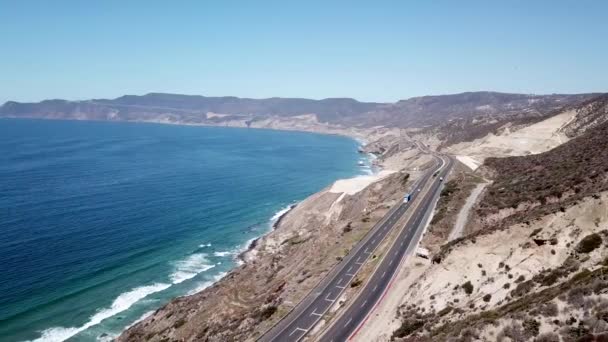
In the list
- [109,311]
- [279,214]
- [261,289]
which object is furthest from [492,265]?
[279,214]

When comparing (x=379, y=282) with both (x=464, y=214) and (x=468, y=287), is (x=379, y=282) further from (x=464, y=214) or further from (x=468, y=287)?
(x=464, y=214)

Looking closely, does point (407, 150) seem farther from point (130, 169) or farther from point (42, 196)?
point (42, 196)

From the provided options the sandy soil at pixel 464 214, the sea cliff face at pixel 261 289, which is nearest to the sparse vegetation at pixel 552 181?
the sandy soil at pixel 464 214

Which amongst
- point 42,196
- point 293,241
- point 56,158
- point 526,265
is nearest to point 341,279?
point 526,265

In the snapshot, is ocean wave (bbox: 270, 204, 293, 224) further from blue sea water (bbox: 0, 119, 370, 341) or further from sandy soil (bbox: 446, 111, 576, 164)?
sandy soil (bbox: 446, 111, 576, 164)

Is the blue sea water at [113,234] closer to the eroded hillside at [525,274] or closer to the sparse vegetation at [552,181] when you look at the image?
the eroded hillside at [525,274]

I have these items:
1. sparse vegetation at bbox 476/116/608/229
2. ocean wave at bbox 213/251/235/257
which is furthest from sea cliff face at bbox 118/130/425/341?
sparse vegetation at bbox 476/116/608/229
